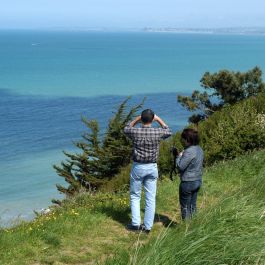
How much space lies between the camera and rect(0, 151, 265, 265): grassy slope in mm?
5059

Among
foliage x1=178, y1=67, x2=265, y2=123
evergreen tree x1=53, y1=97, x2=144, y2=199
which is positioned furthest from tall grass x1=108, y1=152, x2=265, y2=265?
foliage x1=178, y1=67, x2=265, y2=123

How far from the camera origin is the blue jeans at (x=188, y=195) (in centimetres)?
809

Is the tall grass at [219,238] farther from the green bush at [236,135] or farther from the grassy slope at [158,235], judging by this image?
the green bush at [236,135]

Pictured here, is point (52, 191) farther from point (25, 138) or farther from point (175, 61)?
point (175, 61)

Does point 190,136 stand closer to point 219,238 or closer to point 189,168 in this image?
point 189,168

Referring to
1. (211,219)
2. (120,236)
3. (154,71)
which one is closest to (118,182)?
(120,236)

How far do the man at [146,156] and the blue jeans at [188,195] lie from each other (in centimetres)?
44

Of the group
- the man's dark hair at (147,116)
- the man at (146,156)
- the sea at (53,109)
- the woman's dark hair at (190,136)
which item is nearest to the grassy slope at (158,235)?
the man at (146,156)

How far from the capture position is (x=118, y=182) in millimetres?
19688

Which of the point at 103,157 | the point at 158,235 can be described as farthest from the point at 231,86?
the point at 158,235

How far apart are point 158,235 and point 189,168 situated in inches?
100

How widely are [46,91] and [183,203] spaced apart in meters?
85.1

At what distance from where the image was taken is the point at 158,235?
5547mm

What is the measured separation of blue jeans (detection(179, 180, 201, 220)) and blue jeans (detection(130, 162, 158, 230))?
423 mm
